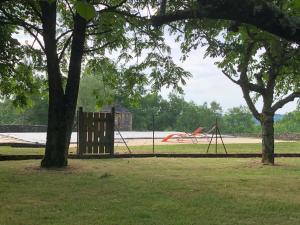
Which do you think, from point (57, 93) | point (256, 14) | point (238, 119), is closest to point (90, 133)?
point (57, 93)

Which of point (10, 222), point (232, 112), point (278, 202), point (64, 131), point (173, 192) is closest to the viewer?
point (10, 222)

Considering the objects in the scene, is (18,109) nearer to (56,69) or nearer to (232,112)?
(56,69)

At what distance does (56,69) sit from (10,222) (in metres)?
8.40

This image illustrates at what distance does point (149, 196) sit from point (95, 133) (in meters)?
10.5

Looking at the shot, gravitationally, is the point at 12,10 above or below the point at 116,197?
above

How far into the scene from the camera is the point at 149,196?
8.94 meters

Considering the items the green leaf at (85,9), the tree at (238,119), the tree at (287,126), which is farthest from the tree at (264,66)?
the tree at (238,119)

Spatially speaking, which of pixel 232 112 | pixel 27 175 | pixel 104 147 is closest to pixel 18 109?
pixel 104 147

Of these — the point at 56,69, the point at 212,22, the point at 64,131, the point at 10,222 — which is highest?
the point at 212,22

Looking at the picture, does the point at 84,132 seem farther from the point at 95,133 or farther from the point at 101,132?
the point at 101,132

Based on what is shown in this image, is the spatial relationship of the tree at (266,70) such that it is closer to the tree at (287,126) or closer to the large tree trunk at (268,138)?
the large tree trunk at (268,138)

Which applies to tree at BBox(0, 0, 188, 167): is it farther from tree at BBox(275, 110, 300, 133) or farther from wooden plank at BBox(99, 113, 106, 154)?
tree at BBox(275, 110, 300, 133)

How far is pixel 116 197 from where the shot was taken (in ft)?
29.0

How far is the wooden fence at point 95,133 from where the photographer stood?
61.7 feet
